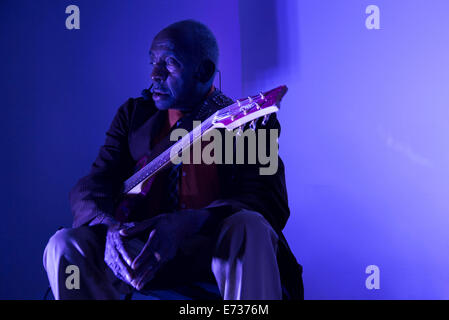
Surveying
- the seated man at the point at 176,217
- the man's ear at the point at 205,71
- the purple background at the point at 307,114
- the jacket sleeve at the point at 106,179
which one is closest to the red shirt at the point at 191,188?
the seated man at the point at 176,217

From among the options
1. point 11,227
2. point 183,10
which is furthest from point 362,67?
point 11,227

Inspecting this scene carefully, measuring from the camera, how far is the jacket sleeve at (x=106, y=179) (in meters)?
1.52

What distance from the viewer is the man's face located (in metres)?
1.63

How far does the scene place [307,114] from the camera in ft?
6.86

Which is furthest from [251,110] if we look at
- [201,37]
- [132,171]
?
[132,171]

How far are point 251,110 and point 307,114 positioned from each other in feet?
2.59

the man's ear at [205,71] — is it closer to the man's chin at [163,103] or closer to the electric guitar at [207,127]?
the man's chin at [163,103]

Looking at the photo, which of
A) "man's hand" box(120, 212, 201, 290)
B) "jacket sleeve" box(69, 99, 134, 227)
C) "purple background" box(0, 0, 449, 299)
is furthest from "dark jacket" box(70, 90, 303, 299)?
"purple background" box(0, 0, 449, 299)

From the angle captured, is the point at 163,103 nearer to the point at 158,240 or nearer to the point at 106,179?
the point at 106,179

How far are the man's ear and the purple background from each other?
54 centimetres

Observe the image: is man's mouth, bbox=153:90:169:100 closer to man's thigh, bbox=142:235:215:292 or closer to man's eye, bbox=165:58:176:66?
man's eye, bbox=165:58:176:66

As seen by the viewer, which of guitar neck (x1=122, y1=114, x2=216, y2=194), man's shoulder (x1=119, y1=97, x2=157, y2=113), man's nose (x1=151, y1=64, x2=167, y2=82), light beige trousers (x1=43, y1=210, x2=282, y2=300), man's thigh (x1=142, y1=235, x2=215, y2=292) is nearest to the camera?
light beige trousers (x1=43, y1=210, x2=282, y2=300)

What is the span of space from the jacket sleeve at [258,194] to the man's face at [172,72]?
288 mm

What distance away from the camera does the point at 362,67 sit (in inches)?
73.2
